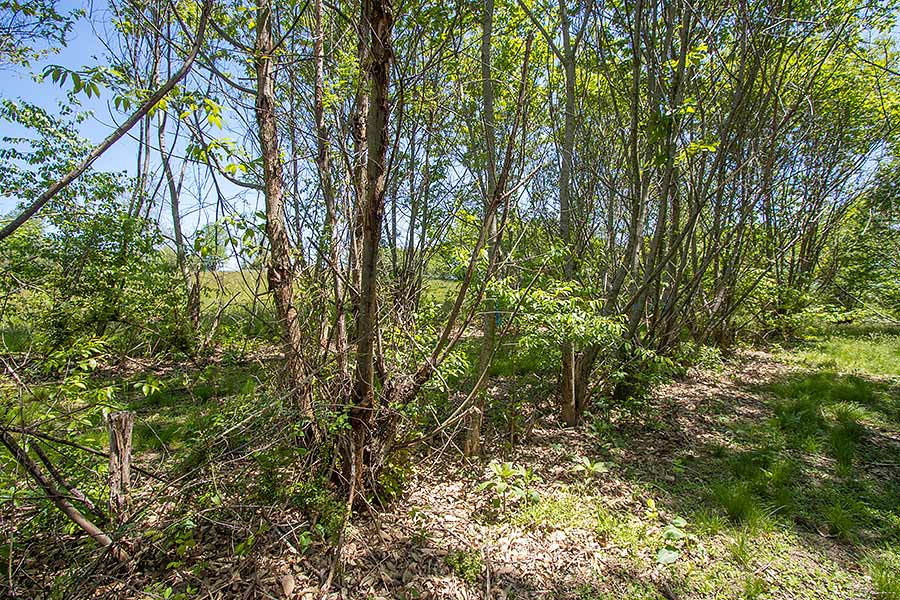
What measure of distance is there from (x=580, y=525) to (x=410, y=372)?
1.78 metres

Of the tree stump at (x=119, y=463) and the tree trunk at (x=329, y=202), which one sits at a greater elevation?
the tree trunk at (x=329, y=202)

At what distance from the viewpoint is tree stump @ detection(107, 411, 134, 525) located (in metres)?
2.11

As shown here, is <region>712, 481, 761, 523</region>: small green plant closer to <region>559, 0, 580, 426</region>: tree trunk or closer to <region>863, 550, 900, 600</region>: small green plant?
<region>863, 550, 900, 600</region>: small green plant

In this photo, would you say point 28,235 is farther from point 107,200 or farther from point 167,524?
point 167,524

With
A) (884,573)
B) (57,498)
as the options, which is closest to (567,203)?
(884,573)

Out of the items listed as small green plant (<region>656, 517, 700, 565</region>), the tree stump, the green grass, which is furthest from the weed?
the green grass

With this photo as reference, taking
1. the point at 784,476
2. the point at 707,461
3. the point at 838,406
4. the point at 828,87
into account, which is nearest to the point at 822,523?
the point at 784,476

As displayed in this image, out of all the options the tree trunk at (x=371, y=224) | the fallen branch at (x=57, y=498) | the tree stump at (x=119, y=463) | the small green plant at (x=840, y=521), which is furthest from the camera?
the small green plant at (x=840, y=521)

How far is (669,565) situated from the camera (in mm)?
2617

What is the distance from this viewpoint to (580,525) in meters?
2.98

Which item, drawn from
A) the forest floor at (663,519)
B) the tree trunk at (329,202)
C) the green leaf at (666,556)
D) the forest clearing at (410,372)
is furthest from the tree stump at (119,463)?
the green leaf at (666,556)

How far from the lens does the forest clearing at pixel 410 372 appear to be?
219 cm

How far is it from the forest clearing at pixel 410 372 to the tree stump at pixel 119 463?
0.02 metres

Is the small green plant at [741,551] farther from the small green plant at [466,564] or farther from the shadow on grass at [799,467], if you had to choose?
the small green plant at [466,564]
